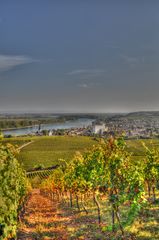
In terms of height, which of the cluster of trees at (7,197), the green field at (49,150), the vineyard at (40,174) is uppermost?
the cluster of trees at (7,197)

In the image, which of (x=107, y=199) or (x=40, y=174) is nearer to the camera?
(x=107, y=199)

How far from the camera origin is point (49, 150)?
152750 millimetres

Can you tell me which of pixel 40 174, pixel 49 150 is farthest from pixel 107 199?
pixel 49 150

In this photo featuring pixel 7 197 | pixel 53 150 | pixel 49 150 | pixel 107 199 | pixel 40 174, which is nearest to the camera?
pixel 7 197

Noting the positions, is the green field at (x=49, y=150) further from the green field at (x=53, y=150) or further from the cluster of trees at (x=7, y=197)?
the cluster of trees at (x=7, y=197)

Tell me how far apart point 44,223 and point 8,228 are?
34.3 feet

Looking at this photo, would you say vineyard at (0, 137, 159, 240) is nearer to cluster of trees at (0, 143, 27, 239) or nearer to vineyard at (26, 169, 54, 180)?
cluster of trees at (0, 143, 27, 239)

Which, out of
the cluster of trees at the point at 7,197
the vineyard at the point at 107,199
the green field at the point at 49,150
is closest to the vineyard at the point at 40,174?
the green field at the point at 49,150

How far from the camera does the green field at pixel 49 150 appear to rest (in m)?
127

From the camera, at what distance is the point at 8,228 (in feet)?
61.0

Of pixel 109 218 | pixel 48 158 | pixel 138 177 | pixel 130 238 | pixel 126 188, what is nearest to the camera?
pixel 138 177

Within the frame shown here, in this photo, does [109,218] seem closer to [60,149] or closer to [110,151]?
[110,151]

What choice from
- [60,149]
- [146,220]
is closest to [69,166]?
[146,220]

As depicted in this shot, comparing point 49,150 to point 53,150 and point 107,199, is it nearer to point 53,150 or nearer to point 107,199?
point 53,150
